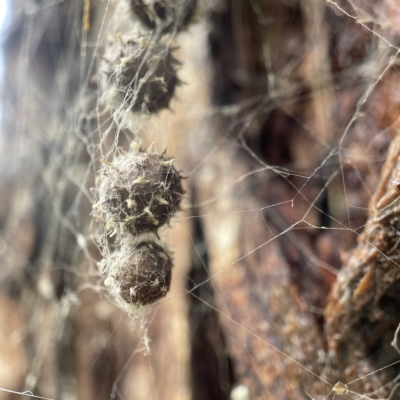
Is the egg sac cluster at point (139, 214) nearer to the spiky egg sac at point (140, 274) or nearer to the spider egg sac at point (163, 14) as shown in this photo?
the spiky egg sac at point (140, 274)

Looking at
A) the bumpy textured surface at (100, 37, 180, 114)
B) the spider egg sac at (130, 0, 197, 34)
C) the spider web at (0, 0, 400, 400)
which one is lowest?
the spider web at (0, 0, 400, 400)

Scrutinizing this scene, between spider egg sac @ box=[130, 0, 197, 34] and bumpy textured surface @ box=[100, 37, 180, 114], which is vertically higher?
spider egg sac @ box=[130, 0, 197, 34]

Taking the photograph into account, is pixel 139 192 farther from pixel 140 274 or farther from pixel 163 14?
pixel 163 14

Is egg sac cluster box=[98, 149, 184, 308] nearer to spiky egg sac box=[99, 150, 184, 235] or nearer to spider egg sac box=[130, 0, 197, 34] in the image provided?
spiky egg sac box=[99, 150, 184, 235]

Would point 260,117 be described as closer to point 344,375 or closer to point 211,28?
point 211,28

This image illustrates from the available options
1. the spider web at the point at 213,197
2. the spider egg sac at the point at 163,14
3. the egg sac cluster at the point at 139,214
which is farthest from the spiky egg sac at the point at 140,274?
the spider egg sac at the point at 163,14

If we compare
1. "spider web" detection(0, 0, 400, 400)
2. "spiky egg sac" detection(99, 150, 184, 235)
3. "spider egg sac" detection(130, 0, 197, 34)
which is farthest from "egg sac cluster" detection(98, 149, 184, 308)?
"spider egg sac" detection(130, 0, 197, 34)
